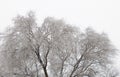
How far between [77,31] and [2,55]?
502 cm

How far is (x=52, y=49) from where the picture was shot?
57.9 feet

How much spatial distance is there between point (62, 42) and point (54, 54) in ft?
3.12

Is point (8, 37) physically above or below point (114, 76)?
above

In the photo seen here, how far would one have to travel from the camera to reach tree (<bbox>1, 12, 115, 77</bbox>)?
57.1 ft

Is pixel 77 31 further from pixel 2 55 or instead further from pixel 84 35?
pixel 2 55

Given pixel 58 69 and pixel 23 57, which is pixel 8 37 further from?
pixel 58 69

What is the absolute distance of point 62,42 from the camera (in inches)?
692

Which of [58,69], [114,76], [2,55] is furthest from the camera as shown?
[114,76]

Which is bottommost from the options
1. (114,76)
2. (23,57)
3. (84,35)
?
(114,76)

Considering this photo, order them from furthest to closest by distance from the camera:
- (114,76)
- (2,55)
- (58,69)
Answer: (114,76) → (58,69) → (2,55)

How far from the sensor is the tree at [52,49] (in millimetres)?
17391

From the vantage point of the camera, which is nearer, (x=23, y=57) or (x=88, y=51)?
(x=23, y=57)

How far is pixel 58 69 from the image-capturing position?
1864cm

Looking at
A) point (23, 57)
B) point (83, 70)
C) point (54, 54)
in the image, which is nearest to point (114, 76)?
point (83, 70)
